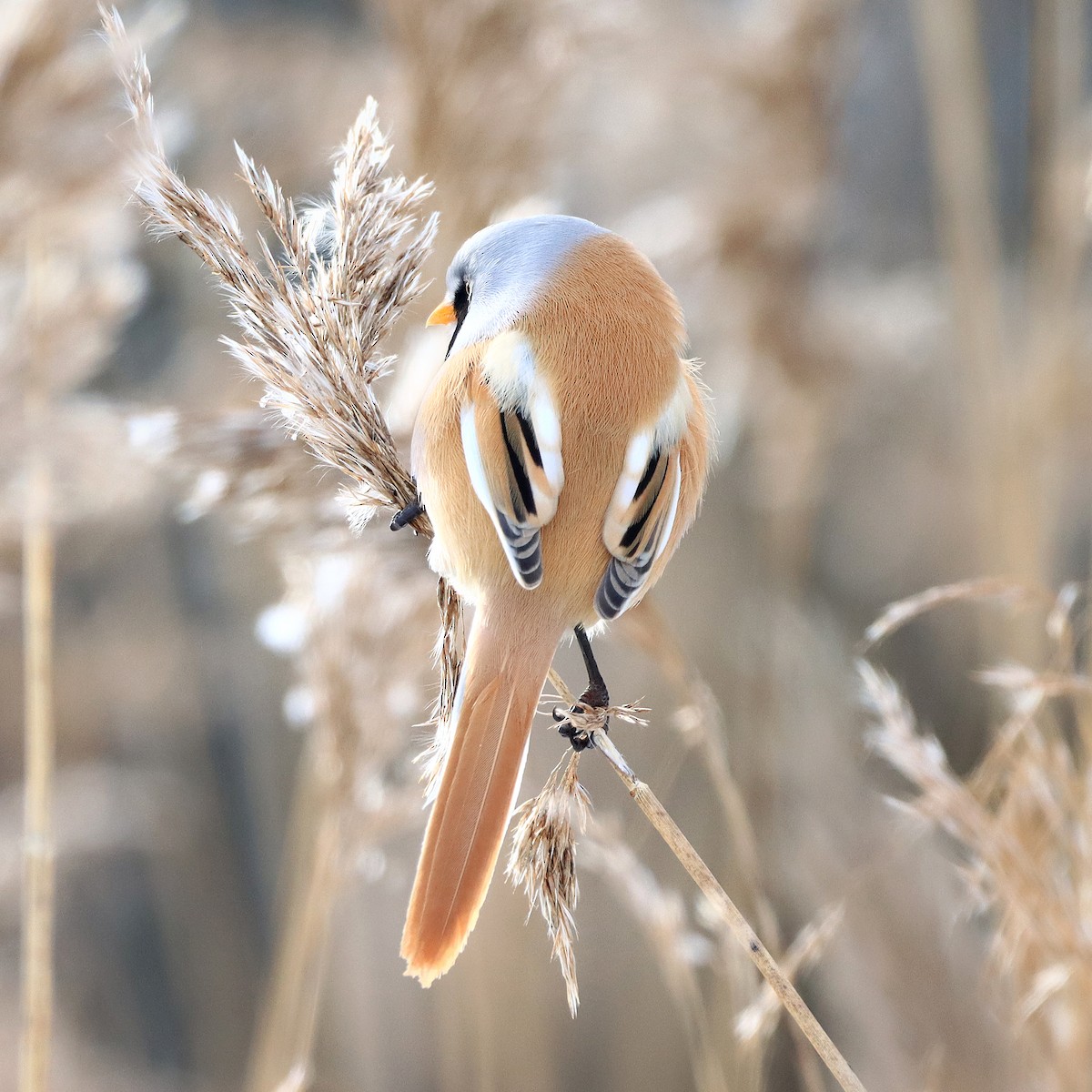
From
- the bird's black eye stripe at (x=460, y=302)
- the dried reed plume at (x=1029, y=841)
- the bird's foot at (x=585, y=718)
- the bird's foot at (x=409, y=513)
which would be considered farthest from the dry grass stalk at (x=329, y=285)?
the dried reed plume at (x=1029, y=841)

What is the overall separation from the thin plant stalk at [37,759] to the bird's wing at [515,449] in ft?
2.07

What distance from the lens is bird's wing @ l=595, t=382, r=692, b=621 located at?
3.65 feet

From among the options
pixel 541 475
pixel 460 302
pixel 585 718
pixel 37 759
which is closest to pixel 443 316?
pixel 460 302

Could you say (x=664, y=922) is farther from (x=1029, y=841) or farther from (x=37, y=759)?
(x=37, y=759)

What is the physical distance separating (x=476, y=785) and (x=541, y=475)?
0.32m

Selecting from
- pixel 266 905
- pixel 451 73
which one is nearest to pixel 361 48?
pixel 451 73

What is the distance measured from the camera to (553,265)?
4.03 ft

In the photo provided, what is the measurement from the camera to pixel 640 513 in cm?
114

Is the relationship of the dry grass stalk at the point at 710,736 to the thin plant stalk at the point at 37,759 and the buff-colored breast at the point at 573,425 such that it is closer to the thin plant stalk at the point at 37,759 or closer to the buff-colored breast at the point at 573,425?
the buff-colored breast at the point at 573,425

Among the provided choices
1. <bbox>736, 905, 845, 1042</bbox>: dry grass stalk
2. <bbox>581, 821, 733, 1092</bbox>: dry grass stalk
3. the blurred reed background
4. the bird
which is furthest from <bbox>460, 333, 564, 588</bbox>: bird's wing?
<bbox>736, 905, 845, 1042</bbox>: dry grass stalk

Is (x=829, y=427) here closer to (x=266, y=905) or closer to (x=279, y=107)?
(x=279, y=107)

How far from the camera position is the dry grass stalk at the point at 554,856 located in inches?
39.0

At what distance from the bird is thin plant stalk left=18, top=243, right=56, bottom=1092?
55 centimetres

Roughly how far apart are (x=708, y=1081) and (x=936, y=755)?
509 mm
